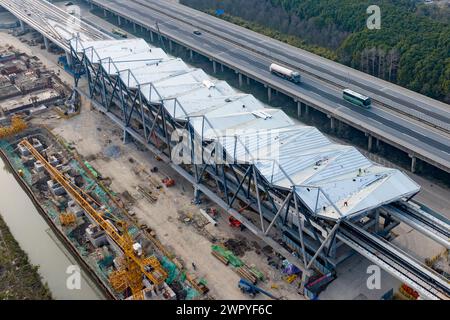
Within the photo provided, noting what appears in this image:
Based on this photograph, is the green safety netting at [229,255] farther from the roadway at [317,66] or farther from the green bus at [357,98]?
the roadway at [317,66]

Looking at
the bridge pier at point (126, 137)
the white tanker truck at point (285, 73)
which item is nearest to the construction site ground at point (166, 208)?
the bridge pier at point (126, 137)

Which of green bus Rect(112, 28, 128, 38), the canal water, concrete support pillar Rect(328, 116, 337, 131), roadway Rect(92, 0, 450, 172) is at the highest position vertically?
green bus Rect(112, 28, 128, 38)

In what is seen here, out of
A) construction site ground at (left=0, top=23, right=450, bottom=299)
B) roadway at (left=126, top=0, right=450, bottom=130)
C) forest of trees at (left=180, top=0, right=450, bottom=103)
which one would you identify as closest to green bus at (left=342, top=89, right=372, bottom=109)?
roadway at (left=126, top=0, right=450, bottom=130)

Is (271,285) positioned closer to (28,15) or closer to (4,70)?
(4,70)

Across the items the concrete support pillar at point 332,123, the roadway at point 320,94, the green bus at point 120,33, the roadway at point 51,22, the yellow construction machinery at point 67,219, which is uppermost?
the roadway at point 51,22

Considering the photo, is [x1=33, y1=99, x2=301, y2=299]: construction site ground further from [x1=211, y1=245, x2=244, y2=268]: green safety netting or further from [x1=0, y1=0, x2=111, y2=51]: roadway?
[x1=0, y1=0, x2=111, y2=51]: roadway
